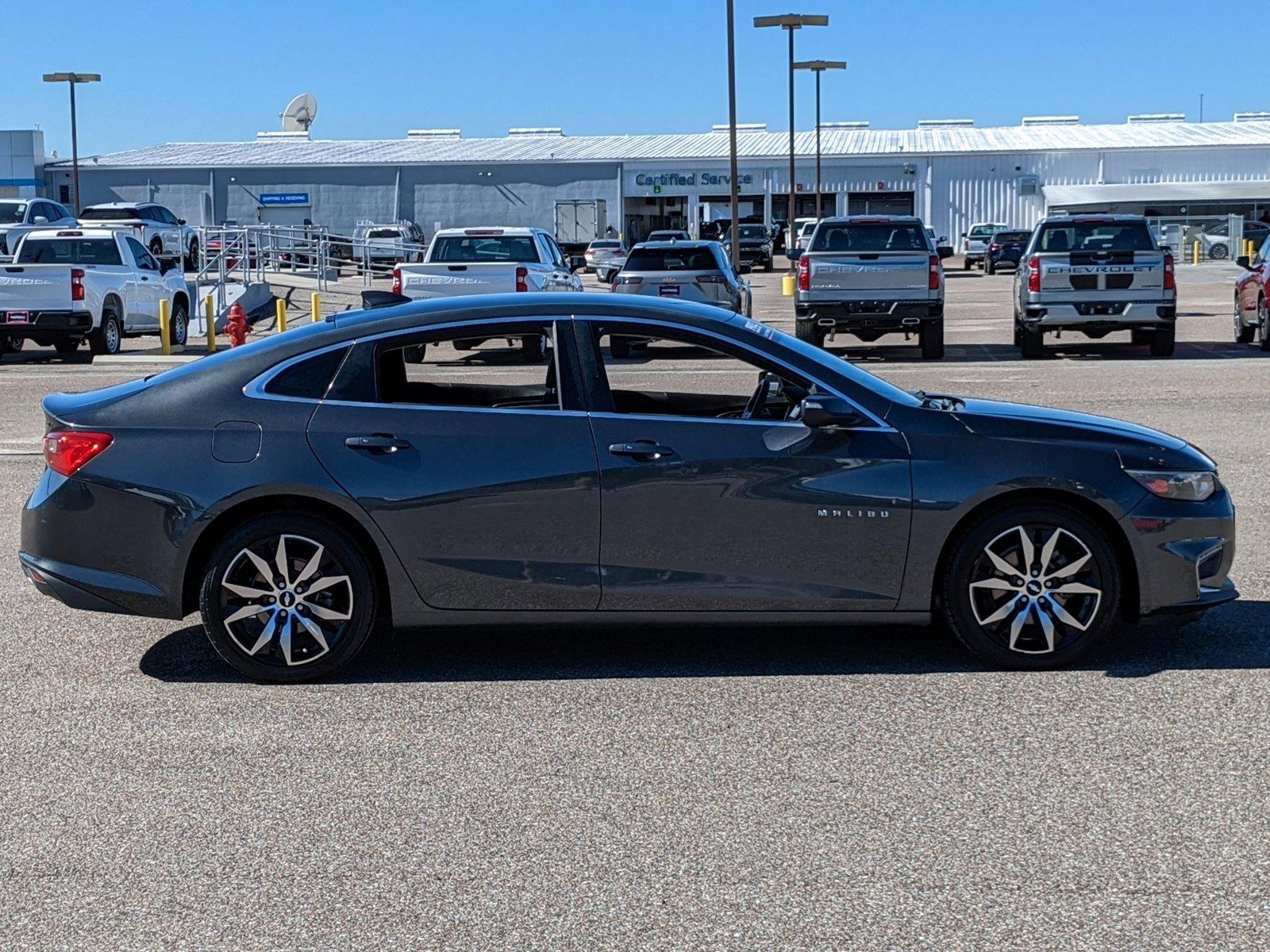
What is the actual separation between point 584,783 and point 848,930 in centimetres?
131

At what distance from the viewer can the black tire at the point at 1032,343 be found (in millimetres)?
21719

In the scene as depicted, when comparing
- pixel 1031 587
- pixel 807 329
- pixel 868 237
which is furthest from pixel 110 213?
pixel 1031 587

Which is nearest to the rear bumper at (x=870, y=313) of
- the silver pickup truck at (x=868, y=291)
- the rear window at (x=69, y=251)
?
the silver pickup truck at (x=868, y=291)

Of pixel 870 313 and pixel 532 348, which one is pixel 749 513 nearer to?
pixel 532 348

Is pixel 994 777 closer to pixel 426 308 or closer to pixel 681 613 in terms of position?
pixel 681 613

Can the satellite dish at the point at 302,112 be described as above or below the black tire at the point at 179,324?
above

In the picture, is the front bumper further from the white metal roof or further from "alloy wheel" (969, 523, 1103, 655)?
the white metal roof

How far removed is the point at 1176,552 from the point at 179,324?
72.5 ft

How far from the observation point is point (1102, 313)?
21.5m

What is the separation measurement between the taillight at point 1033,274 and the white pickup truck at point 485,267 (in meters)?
6.53

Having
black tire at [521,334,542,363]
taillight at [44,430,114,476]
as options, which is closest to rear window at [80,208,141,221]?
taillight at [44,430,114,476]

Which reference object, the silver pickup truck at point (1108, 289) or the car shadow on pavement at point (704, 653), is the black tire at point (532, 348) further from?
the silver pickup truck at point (1108, 289)

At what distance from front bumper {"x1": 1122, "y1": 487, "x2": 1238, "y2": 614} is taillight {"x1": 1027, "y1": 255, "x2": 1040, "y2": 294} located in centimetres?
1559

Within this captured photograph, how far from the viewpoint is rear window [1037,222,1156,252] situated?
853 inches
